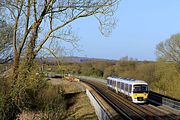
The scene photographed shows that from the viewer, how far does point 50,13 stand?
15.8 meters

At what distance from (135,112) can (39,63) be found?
15955mm

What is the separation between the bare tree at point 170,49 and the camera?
70.0 meters

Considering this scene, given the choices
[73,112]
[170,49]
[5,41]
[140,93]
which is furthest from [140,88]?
[170,49]

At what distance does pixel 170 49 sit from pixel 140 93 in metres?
39.6

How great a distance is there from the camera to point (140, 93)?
3591 centimetres

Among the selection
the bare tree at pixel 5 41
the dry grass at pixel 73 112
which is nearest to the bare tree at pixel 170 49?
the dry grass at pixel 73 112

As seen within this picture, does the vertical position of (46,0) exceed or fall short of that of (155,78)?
it exceeds it

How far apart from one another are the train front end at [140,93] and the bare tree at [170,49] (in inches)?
1317

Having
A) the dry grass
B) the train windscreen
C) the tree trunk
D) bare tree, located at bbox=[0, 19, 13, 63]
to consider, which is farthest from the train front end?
the tree trunk

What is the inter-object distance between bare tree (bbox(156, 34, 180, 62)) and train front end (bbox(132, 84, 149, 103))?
33453mm

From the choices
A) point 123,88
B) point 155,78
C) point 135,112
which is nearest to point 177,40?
point 155,78

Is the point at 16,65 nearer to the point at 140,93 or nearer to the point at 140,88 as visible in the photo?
the point at 140,93

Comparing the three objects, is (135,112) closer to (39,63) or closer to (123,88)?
(123,88)

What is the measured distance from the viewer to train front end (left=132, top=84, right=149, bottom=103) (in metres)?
36.1
